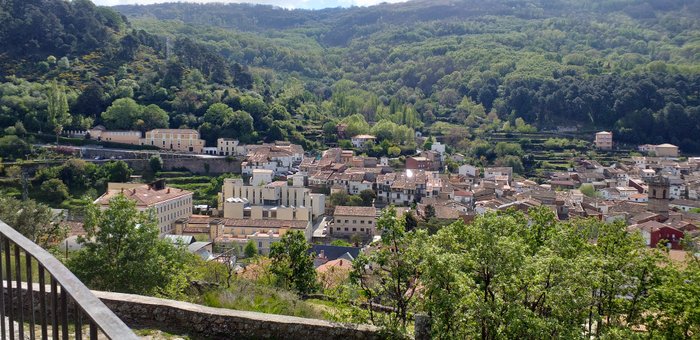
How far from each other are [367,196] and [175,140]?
15.6m

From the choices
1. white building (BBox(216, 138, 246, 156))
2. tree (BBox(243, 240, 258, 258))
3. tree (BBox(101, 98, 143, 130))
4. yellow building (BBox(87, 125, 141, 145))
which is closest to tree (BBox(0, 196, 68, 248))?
tree (BBox(243, 240, 258, 258))

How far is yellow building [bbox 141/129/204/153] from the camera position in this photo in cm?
4191

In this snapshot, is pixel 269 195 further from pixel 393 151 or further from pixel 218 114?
pixel 393 151

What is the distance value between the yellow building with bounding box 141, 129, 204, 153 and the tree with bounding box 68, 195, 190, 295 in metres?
33.9

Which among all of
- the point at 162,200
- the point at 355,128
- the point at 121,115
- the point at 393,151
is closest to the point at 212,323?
the point at 162,200

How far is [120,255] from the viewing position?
875 cm

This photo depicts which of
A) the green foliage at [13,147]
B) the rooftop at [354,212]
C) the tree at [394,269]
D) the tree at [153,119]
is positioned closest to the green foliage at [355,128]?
the tree at [153,119]

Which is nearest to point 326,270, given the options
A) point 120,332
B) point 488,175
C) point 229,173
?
point 120,332

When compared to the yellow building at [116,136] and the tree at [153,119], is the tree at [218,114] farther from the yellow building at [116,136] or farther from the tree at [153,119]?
the yellow building at [116,136]

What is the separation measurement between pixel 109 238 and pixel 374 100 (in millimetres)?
59018

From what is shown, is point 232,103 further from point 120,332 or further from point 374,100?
point 120,332

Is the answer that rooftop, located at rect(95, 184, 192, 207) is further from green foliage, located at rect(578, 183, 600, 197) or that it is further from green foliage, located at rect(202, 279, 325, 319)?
green foliage, located at rect(578, 183, 600, 197)

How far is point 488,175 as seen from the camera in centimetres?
4469

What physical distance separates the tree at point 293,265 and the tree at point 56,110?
3053 centimetres
